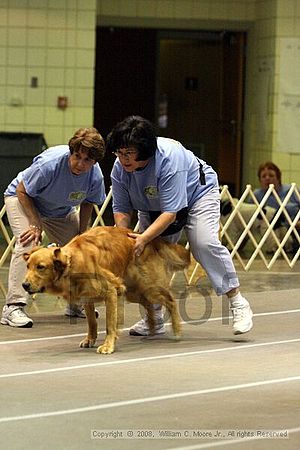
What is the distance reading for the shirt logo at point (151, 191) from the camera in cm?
576

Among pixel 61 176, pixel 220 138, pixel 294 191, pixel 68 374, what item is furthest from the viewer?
pixel 220 138

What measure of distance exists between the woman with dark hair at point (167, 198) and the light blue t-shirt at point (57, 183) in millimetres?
226

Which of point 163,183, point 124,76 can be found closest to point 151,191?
point 163,183

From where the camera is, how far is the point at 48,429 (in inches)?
164

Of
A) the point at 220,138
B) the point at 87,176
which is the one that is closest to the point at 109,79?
the point at 220,138

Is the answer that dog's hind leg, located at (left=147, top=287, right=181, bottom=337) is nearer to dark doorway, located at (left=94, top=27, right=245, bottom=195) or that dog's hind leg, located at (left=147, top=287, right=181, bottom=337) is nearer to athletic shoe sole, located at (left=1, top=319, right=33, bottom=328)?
athletic shoe sole, located at (left=1, top=319, right=33, bottom=328)

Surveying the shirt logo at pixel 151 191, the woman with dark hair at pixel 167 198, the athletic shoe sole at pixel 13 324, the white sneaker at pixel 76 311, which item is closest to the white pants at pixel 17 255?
the athletic shoe sole at pixel 13 324

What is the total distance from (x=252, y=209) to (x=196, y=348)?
416 cm

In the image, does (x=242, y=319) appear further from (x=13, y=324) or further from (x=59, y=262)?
(x=13, y=324)

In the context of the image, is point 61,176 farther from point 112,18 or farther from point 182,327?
point 112,18

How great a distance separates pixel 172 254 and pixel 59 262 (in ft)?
2.29

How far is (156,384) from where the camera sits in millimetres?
4949

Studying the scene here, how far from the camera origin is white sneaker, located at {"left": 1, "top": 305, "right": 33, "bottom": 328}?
6.29m

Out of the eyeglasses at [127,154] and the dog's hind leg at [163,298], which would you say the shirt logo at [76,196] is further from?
the dog's hind leg at [163,298]
